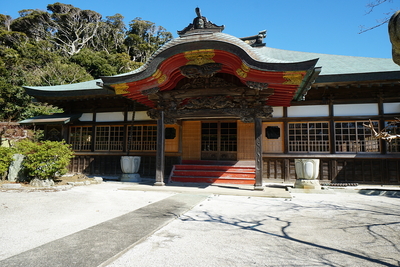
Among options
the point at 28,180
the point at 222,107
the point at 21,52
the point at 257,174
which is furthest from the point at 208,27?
the point at 21,52

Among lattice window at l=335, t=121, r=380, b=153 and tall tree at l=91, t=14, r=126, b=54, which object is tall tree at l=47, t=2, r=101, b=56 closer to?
tall tree at l=91, t=14, r=126, b=54

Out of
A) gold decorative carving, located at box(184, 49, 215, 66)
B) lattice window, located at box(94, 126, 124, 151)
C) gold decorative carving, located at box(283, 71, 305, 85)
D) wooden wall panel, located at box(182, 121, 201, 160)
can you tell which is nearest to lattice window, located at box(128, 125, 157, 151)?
lattice window, located at box(94, 126, 124, 151)

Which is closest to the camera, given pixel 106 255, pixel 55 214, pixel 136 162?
pixel 106 255

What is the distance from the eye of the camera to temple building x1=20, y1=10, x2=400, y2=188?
24.2 feet

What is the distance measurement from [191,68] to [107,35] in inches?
1718

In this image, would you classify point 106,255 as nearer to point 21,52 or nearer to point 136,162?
point 136,162

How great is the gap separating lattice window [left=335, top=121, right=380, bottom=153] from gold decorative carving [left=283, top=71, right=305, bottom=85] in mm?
4096

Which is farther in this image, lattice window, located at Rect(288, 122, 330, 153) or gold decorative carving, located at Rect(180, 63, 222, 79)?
lattice window, located at Rect(288, 122, 330, 153)

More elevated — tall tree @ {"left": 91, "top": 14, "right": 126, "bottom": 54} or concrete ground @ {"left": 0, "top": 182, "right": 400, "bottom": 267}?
tall tree @ {"left": 91, "top": 14, "right": 126, "bottom": 54}

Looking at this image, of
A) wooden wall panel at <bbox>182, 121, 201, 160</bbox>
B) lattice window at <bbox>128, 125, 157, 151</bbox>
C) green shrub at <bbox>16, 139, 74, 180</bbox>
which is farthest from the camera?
lattice window at <bbox>128, 125, 157, 151</bbox>

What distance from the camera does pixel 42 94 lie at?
1139 cm

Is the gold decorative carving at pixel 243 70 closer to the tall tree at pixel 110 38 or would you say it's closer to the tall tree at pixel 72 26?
the tall tree at pixel 110 38

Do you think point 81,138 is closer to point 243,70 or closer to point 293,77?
point 243,70

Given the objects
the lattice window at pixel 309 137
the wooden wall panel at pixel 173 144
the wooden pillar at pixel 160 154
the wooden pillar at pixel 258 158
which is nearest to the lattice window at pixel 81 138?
the wooden wall panel at pixel 173 144
